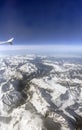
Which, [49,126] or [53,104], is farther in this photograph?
[53,104]

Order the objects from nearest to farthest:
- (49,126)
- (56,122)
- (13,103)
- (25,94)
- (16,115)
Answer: (49,126) < (56,122) < (16,115) < (13,103) < (25,94)

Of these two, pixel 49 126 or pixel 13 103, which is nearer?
pixel 49 126

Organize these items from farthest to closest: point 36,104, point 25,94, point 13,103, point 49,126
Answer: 1. point 25,94
2. point 13,103
3. point 36,104
4. point 49,126

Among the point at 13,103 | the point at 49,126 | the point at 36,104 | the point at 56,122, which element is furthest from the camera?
the point at 13,103

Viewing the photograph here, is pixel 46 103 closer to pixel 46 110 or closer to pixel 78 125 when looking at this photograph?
pixel 46 110

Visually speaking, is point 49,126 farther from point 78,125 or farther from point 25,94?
point 25,94

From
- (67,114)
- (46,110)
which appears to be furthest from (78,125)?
(46,110)

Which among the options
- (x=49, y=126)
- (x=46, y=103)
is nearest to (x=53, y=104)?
(x=46, y=103)

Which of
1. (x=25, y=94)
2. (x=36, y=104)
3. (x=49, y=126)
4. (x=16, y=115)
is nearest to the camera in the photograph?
(x=49, y=126)
